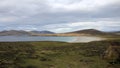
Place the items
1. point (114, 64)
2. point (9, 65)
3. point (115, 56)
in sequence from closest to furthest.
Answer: point (9, 65), point (114, 64), point (115, 56)

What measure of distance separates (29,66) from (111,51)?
13.4 meters

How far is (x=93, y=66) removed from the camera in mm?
27766

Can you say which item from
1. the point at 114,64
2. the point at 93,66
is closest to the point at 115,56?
the point at 114,64

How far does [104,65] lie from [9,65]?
41.3 ft

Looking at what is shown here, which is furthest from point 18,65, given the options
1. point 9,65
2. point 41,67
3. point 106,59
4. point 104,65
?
point 106,59

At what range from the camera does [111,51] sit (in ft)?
109

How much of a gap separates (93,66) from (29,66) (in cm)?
840

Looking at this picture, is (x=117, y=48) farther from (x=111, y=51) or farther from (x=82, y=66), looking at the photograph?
(x=82, y=66)

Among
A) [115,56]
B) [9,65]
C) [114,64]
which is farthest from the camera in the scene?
[115,56]

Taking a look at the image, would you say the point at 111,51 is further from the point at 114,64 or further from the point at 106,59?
the point at 114,64

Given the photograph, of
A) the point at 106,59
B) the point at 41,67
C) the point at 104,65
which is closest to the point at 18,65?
the point at 41,67

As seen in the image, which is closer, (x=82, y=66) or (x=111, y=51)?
(x=82, y=66)

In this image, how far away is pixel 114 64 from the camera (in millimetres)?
29000

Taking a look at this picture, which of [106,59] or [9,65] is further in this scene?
[106,59]
